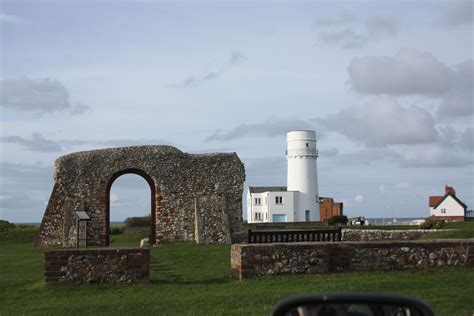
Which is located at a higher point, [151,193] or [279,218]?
[151,193]

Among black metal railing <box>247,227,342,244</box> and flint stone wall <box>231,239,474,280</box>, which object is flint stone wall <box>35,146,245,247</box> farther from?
flint stone wall <box>231,239,474,280</box>

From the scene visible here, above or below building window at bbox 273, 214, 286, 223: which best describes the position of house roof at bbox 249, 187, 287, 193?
above

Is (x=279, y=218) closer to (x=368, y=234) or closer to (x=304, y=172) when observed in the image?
(x=304, y=172)

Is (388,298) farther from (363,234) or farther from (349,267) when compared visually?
(363,234)

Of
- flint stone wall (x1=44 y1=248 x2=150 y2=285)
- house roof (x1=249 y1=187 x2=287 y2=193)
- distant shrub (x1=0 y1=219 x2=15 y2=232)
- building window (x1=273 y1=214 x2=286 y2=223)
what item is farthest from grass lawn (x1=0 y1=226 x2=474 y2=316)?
house roof (x1=249 y1=187 x2=287 y2=193)

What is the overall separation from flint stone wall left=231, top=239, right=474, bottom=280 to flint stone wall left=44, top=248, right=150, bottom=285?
1960 mm

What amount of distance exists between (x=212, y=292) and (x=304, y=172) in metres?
47.2

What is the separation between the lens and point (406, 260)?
45.6 feet

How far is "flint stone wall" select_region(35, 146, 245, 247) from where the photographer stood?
A: 28703mm

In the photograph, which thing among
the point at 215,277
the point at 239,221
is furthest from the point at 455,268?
the point at 239,221

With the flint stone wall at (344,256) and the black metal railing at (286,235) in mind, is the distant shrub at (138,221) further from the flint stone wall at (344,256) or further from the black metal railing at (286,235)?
the flint stone wall at (344,256)

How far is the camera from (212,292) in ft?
39.8

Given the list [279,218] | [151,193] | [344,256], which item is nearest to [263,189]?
[279,218]

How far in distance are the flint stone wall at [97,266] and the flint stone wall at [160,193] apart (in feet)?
49.0
